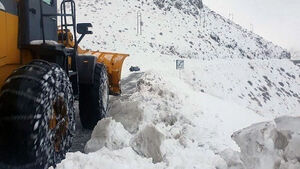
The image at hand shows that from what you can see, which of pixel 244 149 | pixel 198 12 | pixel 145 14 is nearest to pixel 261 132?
pixel 244 149

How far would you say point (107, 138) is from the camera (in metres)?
5.29

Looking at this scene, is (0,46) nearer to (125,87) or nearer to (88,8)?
(125,87)

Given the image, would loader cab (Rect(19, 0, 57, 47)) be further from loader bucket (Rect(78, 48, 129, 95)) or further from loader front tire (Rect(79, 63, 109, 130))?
loader bucket (Rect(78, 48, 129, 95))

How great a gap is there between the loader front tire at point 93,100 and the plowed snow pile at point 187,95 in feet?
1.52

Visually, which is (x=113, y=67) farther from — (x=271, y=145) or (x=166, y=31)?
(x=166, y=31)

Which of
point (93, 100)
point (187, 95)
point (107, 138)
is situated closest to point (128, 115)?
point (93, 100)

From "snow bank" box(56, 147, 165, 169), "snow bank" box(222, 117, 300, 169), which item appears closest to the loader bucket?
"snow bank" box(56, 147, 165, 169)

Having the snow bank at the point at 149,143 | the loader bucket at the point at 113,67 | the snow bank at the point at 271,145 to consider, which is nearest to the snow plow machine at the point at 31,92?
the snow bank at the point at 149,143

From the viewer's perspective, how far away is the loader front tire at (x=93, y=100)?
638cm

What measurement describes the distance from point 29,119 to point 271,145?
2.50 m

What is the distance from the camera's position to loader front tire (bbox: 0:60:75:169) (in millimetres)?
3164

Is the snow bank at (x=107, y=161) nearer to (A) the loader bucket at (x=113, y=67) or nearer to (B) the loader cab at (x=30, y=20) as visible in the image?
(B) the loader cab at (x=30, y=20)

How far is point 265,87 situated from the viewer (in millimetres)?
42500

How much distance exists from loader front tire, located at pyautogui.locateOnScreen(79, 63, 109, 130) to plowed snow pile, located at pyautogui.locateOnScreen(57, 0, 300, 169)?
1.52 ft
